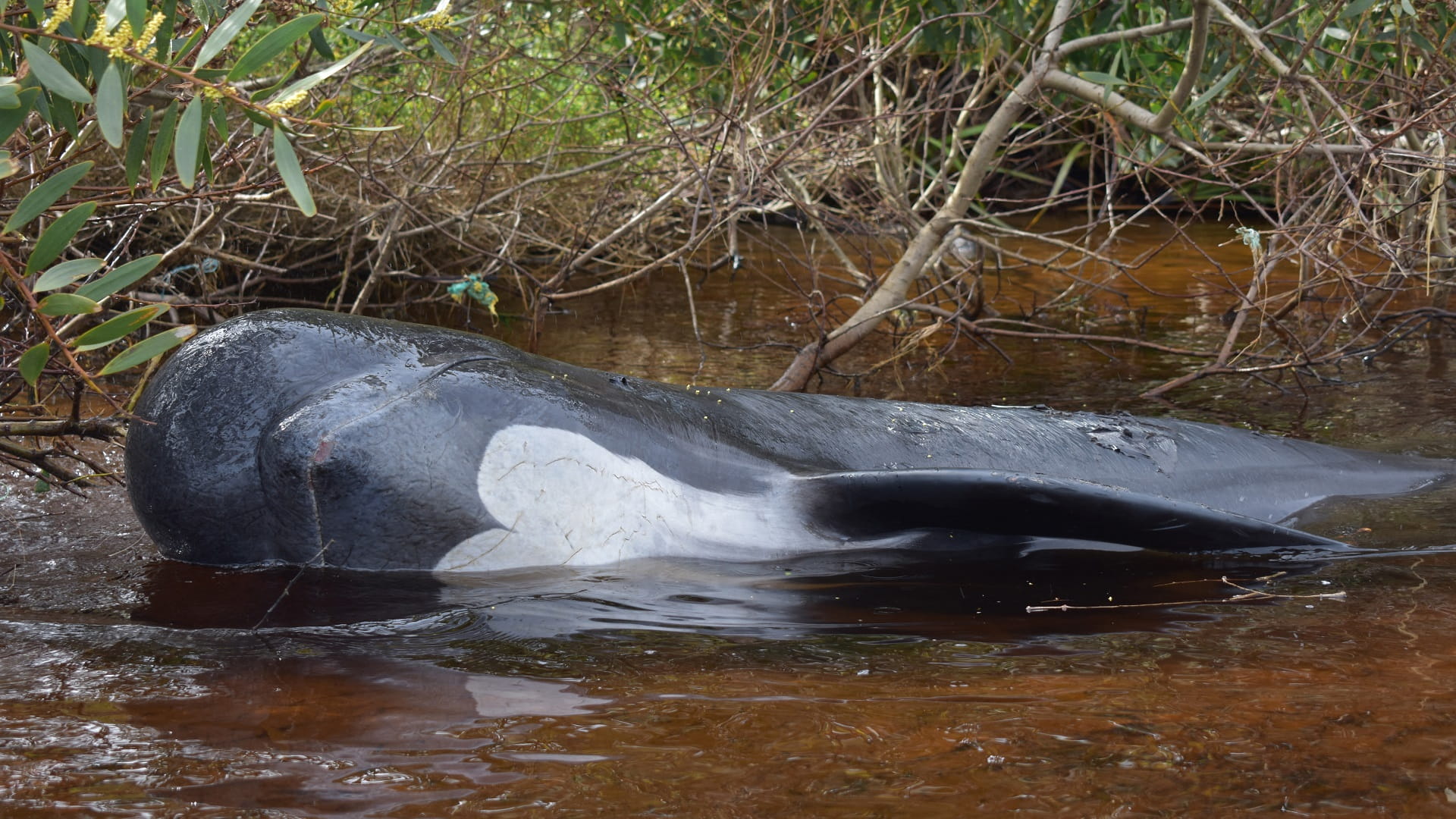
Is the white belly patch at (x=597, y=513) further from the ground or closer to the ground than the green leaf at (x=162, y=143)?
closer to the ground

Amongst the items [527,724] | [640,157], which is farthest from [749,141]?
[527,724]

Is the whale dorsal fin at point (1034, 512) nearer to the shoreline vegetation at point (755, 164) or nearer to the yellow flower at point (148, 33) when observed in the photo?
the shoreline vegetation at point (755, 164)

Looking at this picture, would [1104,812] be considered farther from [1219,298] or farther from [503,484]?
[1219,298]

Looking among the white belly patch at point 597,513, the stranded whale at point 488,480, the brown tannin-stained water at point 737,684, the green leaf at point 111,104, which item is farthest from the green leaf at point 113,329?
the white belly patch at point 597,513

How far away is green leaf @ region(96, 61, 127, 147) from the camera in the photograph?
1.93m

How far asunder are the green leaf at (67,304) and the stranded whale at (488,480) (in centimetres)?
91

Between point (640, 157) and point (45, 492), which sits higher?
point (640, 157)

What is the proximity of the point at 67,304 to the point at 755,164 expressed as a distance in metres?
3.91

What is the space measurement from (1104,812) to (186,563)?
243 cm

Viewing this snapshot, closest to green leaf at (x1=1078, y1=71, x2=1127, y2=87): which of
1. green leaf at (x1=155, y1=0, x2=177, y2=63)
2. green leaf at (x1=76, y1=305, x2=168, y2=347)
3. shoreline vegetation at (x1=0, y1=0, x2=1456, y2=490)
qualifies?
shoreline vegetation at (x1=0, y1=0, x2=1456, y2=490)

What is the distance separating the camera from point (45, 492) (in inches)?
154

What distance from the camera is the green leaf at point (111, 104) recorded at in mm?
1926

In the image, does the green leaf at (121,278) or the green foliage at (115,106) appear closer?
the green foliage at (115,106)

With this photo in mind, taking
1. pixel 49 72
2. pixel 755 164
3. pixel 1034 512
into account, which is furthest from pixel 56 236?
pixel 755 164
